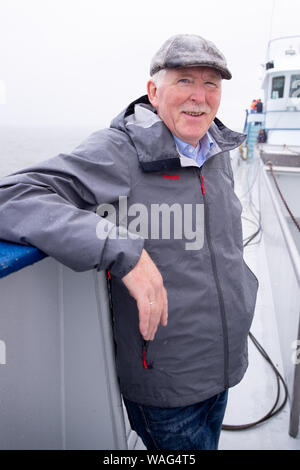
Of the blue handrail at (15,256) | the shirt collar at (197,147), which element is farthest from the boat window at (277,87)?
the blue handrail at (15,256)

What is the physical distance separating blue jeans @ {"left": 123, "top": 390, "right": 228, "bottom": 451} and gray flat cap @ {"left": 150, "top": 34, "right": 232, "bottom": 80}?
1140mm

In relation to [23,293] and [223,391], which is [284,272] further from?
[23,293]

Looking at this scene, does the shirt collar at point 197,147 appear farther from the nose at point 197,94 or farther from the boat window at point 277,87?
the boat window at point 277,87

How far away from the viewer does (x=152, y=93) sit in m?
1.34

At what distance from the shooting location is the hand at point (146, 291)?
1.01m

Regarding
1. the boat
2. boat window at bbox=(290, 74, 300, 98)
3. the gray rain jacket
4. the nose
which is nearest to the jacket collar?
the gray rain jacket

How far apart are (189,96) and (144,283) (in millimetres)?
655

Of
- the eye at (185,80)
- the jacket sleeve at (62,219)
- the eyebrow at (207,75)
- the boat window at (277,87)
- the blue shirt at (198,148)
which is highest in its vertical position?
the eyebrow at (207,75)

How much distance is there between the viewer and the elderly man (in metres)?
1.14

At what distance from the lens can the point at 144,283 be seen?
1.01 metres

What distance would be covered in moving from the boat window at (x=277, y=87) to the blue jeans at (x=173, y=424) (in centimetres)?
1309

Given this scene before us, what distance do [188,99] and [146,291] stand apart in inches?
26.1

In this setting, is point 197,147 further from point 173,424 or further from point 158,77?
point 173,424

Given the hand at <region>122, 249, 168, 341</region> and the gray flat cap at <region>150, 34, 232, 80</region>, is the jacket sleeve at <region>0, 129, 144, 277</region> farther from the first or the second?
the gray flat cap at <region>150, 34, 232, 80</region>
